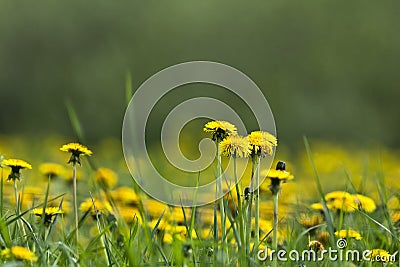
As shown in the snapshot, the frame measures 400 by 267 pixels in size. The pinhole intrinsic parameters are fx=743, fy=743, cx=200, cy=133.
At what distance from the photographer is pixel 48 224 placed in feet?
5.76

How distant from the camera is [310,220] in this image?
2.03m

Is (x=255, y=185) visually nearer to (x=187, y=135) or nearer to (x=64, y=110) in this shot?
(x=187, y=135)

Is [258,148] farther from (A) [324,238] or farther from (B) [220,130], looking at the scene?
(A) [324,238]

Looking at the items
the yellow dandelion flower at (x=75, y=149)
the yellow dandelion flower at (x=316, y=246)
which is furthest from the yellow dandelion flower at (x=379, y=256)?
the yellow dandelion flower at (x=75, y=149)

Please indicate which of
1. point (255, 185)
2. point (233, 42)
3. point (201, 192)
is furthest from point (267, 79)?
point (255, 185)

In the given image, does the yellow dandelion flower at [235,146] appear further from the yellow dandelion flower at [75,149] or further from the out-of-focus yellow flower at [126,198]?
the out-of-focus yellow flower at [126,198]

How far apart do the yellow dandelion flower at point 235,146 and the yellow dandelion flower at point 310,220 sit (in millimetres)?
448

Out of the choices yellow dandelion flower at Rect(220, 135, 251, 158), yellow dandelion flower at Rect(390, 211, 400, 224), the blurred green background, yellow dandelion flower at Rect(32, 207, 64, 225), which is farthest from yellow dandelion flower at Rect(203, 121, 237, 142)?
the blurred green background

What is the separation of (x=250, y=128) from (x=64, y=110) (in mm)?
2287

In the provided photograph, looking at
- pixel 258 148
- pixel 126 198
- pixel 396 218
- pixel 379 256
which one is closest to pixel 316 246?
pixel 379 256

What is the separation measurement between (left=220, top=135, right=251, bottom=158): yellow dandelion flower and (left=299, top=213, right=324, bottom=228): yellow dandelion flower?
17.6 inches

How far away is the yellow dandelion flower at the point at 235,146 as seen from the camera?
1.56 metres

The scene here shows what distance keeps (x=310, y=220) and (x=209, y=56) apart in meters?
7.00

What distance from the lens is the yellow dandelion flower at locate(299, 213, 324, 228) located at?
196cm
